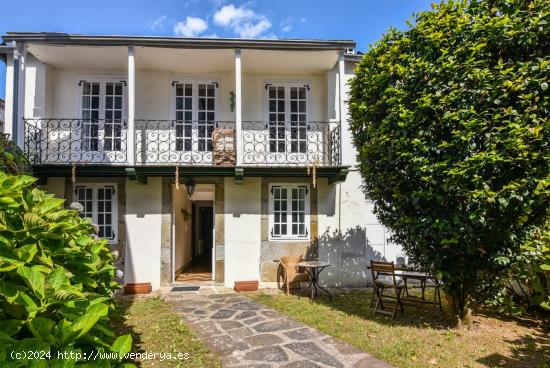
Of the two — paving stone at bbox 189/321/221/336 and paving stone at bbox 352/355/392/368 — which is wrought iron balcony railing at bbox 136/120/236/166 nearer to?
paving stone at bbox 189/321/221/336

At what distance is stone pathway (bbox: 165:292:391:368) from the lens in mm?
4059

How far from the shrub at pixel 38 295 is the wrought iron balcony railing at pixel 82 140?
7.14m

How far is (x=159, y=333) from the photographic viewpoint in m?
5.03

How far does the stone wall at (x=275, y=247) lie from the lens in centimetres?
848

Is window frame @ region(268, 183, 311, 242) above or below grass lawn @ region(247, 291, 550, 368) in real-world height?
above

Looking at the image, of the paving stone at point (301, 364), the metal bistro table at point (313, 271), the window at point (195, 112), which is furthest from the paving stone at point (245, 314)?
the window at point (195, 112)

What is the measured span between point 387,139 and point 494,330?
352cm

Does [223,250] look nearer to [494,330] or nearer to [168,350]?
[168,350]

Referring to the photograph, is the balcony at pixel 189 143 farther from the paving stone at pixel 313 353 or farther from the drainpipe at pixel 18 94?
the paving stone at pixel 313 353

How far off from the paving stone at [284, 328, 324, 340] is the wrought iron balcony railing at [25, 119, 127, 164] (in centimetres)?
603

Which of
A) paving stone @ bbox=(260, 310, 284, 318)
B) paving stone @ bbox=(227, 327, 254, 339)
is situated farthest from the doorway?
paving stone @ bbox=(227, 327, 254, 339)

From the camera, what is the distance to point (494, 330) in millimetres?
5191

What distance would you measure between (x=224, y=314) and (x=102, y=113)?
20.8 feet

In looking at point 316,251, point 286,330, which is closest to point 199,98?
point 316,251
